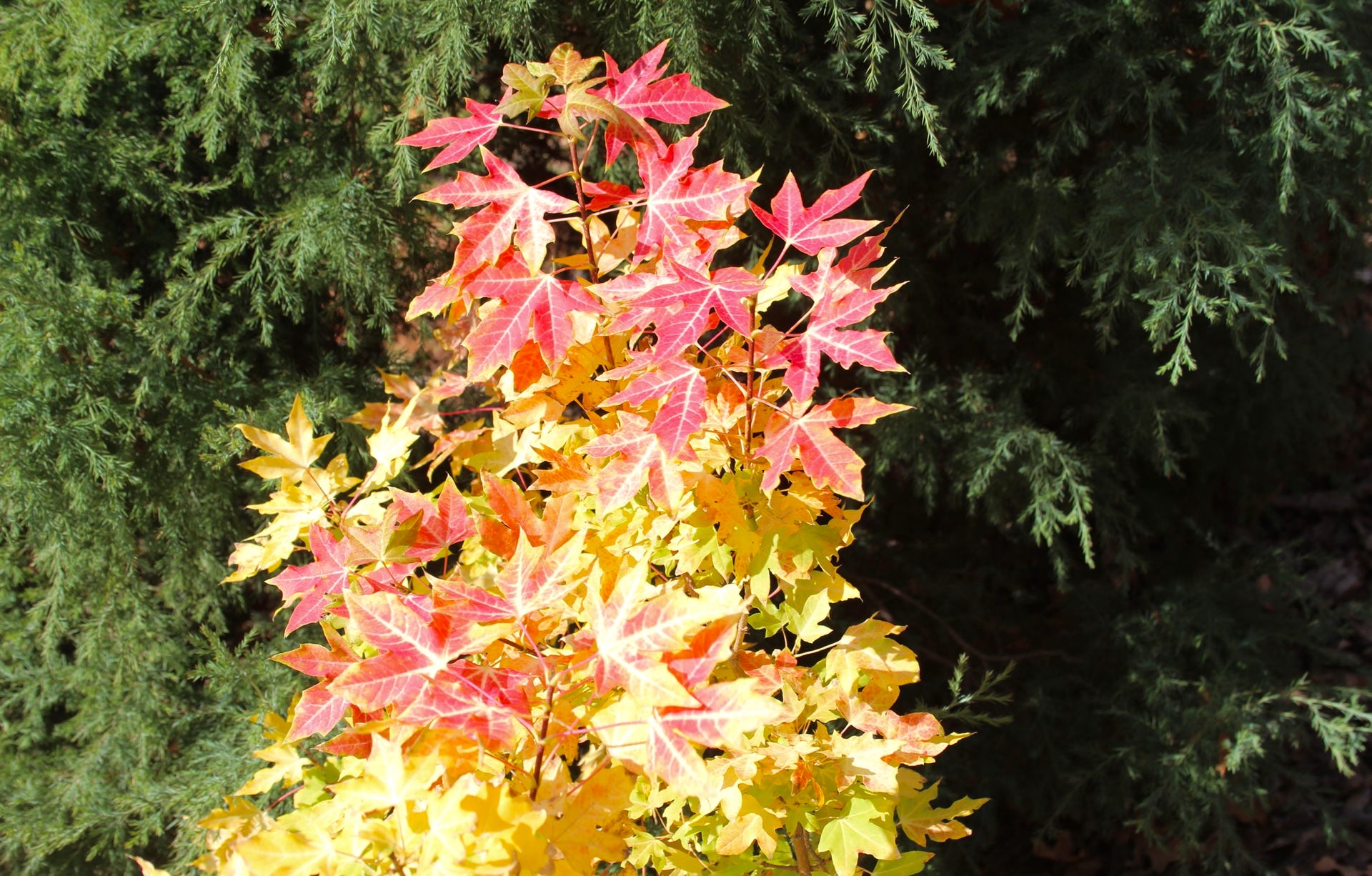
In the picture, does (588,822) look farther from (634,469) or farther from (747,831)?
(634,469)

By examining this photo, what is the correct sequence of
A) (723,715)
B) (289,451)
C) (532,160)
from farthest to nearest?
(532,160), (289,451), (723,715)

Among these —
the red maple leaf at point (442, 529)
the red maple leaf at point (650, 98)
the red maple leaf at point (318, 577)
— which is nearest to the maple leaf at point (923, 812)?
the red maple leaf at point (442, 529)

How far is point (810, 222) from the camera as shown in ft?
3.60

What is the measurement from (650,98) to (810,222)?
9.9 inches

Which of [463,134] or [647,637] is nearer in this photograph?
[647,637]

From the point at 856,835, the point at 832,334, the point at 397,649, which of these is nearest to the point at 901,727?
the point at 856,835

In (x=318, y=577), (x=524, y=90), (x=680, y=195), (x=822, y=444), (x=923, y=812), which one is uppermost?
(x=524, y=90)

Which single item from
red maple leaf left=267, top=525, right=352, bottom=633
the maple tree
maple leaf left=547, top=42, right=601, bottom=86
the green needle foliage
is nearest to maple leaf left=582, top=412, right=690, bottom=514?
the maple tree

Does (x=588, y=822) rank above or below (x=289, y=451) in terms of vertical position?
below

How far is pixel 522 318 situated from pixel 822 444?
364mm

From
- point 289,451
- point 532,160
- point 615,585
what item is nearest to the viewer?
point 615,585

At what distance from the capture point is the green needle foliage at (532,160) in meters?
1.74

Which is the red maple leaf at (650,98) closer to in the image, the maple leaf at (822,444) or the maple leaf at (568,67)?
the maple leaf at (568,67)

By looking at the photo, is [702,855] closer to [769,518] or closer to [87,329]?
[769,518]
